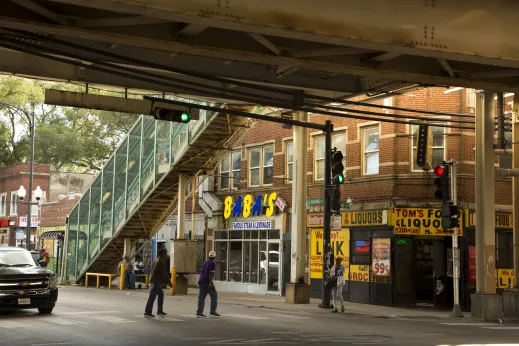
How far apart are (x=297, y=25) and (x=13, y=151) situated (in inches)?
2307

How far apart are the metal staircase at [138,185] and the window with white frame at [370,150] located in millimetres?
4620

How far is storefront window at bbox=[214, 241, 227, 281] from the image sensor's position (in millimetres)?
36469

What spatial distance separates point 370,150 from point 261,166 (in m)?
7.18

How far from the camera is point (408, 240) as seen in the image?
27047 millimetres

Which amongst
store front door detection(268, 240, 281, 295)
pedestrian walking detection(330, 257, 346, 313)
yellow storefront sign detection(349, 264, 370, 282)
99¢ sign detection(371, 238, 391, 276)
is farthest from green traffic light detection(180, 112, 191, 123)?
store front door detection(268, 240, 281, 295)

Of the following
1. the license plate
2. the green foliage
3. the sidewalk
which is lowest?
the sidewalk

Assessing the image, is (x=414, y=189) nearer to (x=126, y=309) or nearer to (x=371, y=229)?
(x=371, y=229)

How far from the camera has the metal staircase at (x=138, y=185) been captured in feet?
94.5

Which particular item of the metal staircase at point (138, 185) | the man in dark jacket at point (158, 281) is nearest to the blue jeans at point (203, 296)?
the man in dark jacket at point (158, 281)

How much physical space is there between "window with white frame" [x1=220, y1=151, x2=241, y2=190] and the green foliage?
27329mm

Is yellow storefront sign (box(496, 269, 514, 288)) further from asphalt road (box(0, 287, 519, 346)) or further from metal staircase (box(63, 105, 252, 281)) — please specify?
metal staircase (box(63, 105, 252, 281))

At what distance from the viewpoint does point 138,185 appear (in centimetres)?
3180

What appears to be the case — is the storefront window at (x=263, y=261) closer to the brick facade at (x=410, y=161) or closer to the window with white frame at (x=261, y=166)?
the window with white frame at (x=261, y=166)

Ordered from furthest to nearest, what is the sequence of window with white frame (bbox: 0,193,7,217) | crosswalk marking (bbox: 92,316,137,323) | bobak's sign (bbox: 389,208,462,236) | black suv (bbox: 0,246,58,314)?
1. window with white frame (bbox: 0,193,7,217)
2. bobak's sign (bbox: 389,208,462,236)
3. black suv (bbox: 0,246,58,314)
4. crosswalk marking (bbox: 92,316,137,323)
